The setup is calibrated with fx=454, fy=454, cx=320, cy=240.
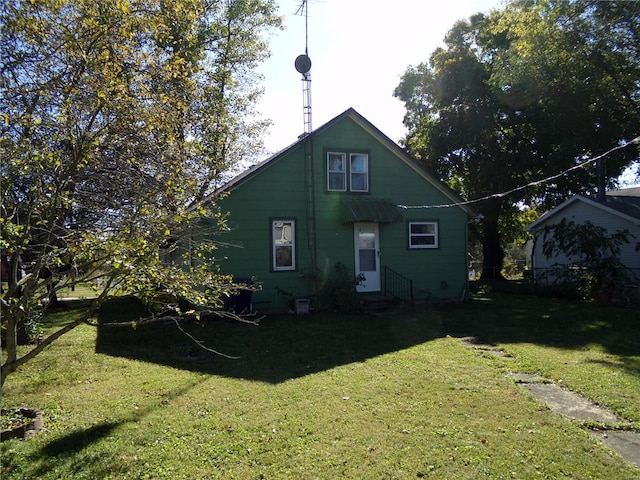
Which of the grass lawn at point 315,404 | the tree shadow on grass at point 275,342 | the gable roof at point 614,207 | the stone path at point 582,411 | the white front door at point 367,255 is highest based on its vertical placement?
the gable roof at point 614,207

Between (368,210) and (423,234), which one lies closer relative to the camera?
(368,210)

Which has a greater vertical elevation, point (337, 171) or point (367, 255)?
point (337, 171)

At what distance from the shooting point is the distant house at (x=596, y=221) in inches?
660

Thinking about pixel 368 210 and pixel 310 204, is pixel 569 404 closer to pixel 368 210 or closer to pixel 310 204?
pixel 368 210

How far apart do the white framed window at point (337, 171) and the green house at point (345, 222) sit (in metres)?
0.03

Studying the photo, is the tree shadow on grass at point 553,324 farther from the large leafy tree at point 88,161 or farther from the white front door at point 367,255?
the large leafy tree at point 88,161

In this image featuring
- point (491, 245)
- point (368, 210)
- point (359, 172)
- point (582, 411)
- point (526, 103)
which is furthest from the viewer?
point (491, 245)

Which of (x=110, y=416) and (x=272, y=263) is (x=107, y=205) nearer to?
(x=110, y=416)

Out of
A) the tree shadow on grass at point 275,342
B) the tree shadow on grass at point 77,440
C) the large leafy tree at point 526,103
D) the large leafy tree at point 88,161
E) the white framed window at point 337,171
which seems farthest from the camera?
the large leafy tree at point 526,103

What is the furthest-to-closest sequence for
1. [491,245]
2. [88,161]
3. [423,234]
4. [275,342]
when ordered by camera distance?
[491,245] → [423,234] → [275,342] → [88,161]

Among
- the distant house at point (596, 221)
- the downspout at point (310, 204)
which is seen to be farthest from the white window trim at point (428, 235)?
the distant house at point (596, 221)

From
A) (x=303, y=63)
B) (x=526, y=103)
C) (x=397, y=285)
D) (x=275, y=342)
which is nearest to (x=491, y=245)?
(x=526, y=103)

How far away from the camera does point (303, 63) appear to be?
12477mm

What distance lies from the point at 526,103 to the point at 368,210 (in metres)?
13.3
